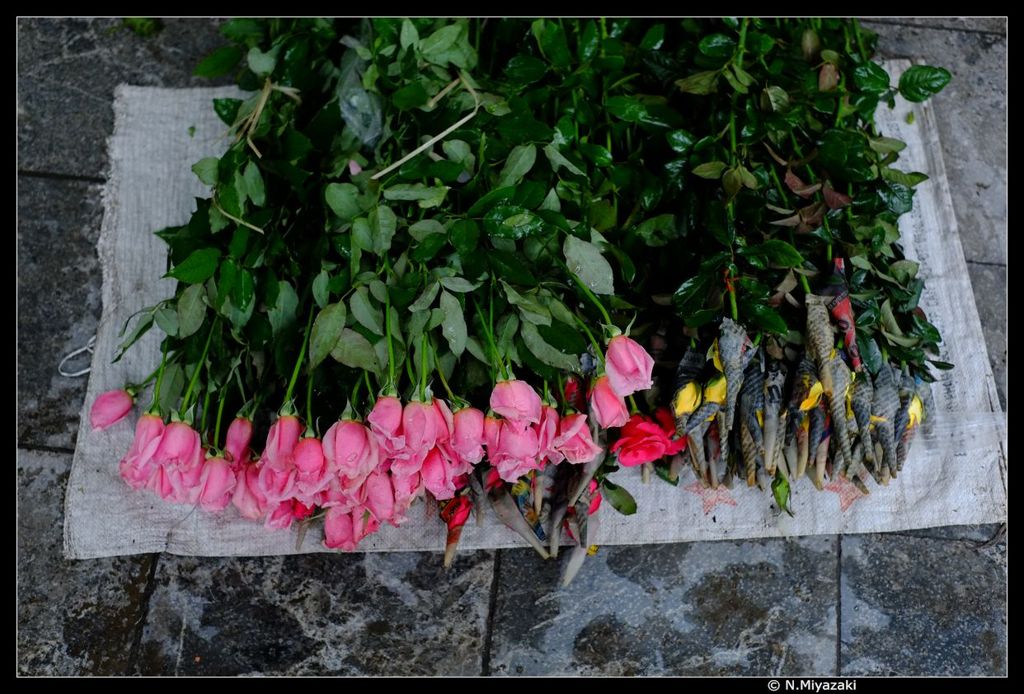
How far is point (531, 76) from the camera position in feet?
4.41

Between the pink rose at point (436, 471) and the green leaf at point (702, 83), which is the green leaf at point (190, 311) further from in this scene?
the green leaf at point (702, 83)

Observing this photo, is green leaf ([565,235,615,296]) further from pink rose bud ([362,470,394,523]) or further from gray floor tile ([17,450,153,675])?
gray floor tile ([17,450,153,675])

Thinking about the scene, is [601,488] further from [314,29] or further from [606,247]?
[314,29]

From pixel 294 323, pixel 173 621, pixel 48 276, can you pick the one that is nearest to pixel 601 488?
pixel 294 323

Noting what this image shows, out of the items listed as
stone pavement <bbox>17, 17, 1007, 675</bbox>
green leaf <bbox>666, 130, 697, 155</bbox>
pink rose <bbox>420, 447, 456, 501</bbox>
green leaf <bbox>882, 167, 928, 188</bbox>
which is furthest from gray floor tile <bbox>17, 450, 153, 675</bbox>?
green leaf <bbox>882, 167, 928, 188</bbox>

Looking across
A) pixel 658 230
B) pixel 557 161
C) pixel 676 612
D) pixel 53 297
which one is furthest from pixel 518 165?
pixel 53 297

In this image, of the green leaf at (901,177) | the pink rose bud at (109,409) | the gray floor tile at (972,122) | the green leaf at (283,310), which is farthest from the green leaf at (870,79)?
the pink rose bud at (109,409)

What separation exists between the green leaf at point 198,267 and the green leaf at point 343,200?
0.18 meters

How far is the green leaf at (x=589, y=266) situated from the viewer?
3.81 ft

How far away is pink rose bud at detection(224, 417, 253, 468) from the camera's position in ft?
4.13

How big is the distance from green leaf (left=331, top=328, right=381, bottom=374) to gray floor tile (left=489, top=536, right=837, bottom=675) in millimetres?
549

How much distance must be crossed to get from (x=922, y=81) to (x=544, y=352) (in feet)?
2.69

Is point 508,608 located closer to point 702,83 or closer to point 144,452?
point 144,452

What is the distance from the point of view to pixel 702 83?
1.41m
